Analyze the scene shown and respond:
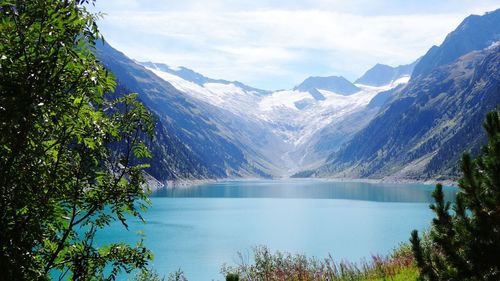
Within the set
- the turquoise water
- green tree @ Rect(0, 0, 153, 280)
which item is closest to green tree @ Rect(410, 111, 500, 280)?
green tree @ Rect(0, 0, 153, 280)

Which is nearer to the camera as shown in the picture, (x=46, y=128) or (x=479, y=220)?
(x=46, y=128)

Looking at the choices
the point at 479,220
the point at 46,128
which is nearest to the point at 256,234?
the point at 479,220

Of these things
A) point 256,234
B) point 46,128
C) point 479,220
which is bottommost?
point 479,220

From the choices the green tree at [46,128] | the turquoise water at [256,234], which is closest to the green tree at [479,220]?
the green tree at [46,128]

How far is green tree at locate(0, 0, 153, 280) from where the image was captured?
6770mm

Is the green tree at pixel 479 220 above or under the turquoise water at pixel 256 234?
under

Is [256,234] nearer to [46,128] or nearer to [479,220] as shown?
[479,220]

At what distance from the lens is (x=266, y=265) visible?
75.2ft

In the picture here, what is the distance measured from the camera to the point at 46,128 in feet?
25.7

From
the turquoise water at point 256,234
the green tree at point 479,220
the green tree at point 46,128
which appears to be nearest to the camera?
the green tree at point 46,128

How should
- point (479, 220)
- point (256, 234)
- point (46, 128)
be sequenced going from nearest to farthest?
point (46, 128) < point (479, 220) < point (256, 234)

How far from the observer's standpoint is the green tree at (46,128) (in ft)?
22.2

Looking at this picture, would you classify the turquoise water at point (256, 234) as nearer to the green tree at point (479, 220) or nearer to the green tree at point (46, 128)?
the green tree at point (479, 220)

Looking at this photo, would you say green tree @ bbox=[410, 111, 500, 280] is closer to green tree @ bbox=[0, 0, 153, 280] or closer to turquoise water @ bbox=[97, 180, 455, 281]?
green tree @ bbox=[0, 0, 153, 280]
